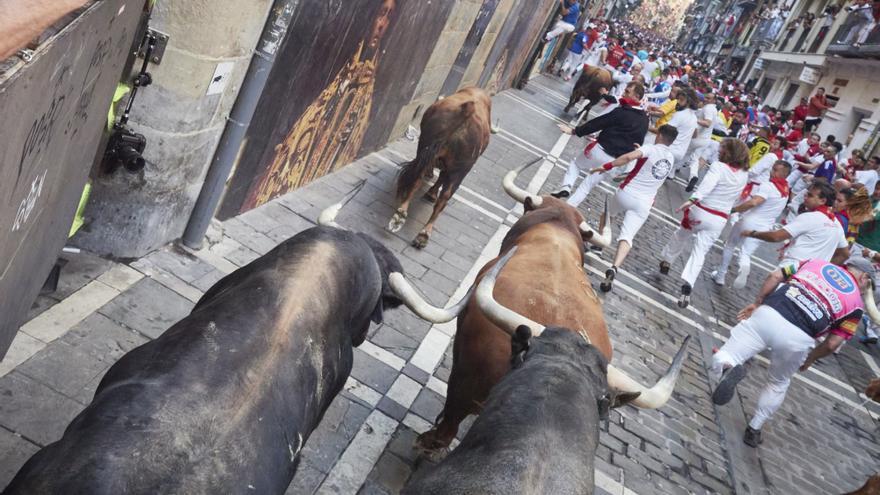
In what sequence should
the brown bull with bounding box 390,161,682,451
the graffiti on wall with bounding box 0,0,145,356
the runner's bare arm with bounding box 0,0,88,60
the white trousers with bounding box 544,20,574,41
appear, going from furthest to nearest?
the white trousers with bounding box 544,20,574,41
the brown bull with bounding box 390,161,682,451
the graffiti on wall with bounding box 0,0,145,356
the runner's bare arm with bounding box 0,0,88,60

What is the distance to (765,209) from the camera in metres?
12.2

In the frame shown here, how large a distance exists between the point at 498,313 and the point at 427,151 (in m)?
4.63

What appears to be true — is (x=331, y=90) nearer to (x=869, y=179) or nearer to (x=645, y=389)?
(x=645, y=389)

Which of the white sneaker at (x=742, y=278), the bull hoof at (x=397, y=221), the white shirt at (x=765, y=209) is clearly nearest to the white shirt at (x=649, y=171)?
the white shirt at (x=765, y=209)

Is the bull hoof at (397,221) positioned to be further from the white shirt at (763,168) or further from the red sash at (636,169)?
the white shirt at (763,168)

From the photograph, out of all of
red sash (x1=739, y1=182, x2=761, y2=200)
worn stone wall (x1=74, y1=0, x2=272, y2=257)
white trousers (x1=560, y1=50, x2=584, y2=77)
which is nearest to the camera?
worn stone wall (x1=74, y1=0, x2=272, y2=257)

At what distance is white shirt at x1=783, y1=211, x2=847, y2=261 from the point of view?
33.0ft

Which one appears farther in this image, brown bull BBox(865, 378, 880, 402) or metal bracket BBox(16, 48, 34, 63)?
brown bull BBox(865, 378, 880, 402)

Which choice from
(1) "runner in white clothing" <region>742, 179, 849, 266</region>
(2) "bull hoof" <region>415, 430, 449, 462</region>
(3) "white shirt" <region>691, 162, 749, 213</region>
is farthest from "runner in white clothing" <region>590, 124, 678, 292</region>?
(2) "bull hoof" <region>415, 430, 449, 462</region>

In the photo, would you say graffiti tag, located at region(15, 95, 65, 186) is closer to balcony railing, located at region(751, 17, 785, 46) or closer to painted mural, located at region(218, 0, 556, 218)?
painted mural, located at region(218, 0, 556, 218)

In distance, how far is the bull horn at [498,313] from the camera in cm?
414

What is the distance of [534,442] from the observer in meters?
3.08

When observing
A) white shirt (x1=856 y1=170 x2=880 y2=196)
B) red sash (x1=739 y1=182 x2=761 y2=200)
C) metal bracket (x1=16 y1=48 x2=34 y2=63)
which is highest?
white shirt (x1=856 y1=170 x2=880 y2=196)

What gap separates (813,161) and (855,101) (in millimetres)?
11545
